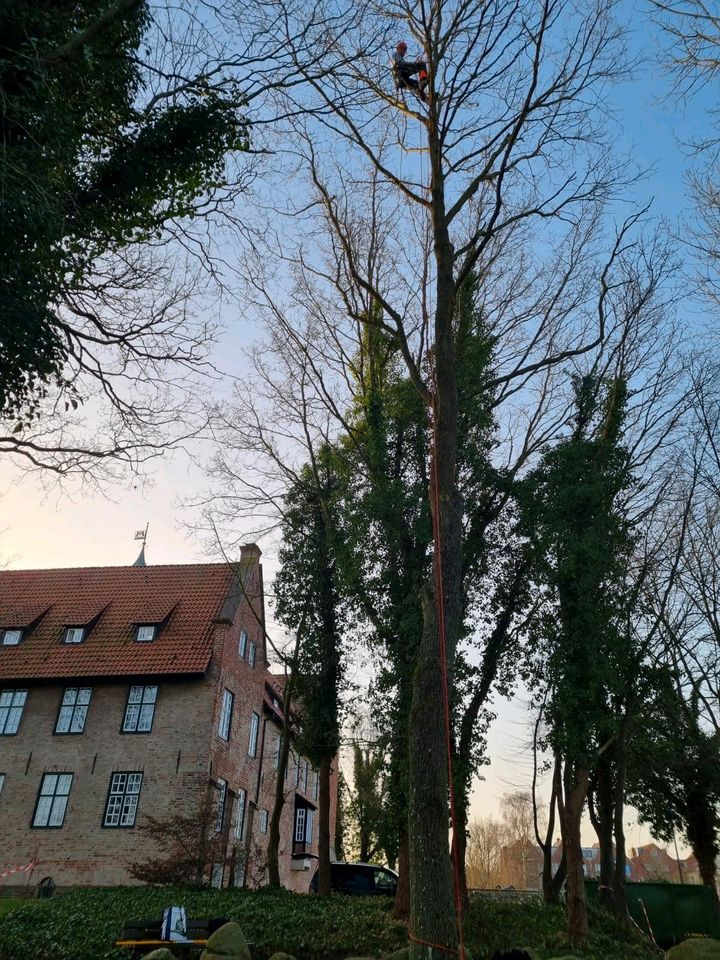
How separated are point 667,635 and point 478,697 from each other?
605cm

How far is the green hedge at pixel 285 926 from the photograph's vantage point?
38.1 ft

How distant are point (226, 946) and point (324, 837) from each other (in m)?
9.14

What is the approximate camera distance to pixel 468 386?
17812 mm

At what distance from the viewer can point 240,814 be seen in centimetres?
2483

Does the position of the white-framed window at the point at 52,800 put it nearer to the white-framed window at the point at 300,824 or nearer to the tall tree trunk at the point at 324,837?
the tall tree trunk at the point at 324,837

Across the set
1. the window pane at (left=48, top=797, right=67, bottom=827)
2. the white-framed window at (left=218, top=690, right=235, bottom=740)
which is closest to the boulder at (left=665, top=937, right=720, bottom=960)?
the white-framed window at (left=218, top=690, right=235, bottom=740)

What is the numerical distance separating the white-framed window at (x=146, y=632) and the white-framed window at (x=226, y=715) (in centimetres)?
312

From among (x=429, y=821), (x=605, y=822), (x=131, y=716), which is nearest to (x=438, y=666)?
(x=429, y=821)

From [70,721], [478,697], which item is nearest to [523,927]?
[478,697]

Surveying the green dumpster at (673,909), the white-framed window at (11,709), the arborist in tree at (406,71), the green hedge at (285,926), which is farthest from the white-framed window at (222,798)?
the arborist in tree at (406,71)

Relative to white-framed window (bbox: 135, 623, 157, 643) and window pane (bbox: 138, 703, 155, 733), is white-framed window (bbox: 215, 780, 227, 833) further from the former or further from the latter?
white-framed window (bbox: 135, 623, 157, 643)

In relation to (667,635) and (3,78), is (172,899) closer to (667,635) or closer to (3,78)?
(667,635)

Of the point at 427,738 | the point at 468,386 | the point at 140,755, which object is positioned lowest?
the point at 427,738

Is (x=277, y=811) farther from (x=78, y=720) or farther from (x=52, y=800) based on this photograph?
(x=78, y=720)
